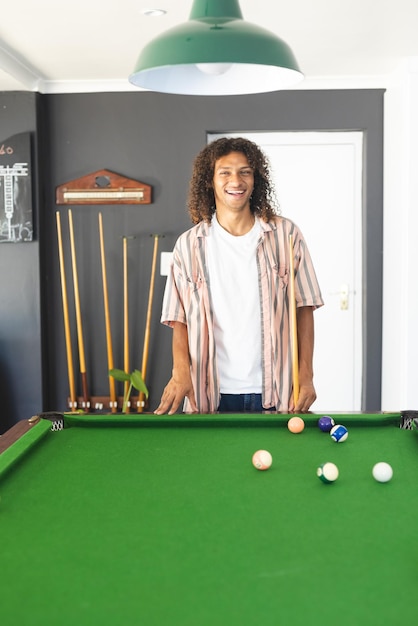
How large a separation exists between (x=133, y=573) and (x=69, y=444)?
2.85 feet

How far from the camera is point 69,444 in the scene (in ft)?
7.03

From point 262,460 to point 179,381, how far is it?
93 centimetres

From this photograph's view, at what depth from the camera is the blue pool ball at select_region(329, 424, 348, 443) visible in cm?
213

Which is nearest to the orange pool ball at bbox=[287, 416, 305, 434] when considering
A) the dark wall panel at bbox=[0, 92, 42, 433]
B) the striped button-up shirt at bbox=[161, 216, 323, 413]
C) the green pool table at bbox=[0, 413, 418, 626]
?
the green pool table at bbox=[0, 413, 418, 626]

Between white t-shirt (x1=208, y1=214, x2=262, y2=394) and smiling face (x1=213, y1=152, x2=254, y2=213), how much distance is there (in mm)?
162

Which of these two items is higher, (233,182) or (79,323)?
(233,182)

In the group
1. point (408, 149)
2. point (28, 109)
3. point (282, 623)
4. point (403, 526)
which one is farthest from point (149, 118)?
point (282, 623)

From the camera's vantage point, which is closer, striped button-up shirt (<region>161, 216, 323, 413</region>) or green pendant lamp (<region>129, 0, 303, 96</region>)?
green pendant lamp (<region>129, 0, 303, 96</region>)

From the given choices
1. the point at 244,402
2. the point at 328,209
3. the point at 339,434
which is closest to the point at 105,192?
the point at 328,209

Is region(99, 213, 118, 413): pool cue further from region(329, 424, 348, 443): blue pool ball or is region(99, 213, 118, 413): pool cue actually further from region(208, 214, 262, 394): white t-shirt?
region(329, 424, 348, 443): blue pool ball

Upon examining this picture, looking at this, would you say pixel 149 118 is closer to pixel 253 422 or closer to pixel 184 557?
pixel 253 422

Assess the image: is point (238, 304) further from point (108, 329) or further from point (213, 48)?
point (108, 329)

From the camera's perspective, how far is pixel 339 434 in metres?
2.12

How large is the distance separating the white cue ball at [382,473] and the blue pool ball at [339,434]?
0.33 metres
